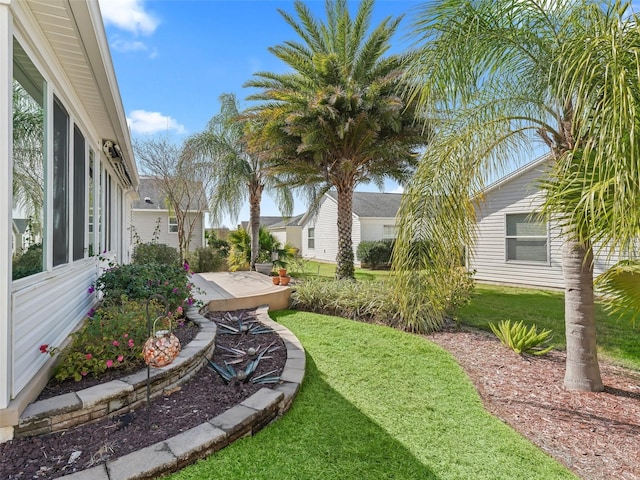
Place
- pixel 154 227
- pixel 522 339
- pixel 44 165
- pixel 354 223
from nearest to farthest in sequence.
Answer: pixel 44 165
pixel 522 339
pixel 154 227
pixel 354 223

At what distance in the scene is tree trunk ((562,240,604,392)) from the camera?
3928mm

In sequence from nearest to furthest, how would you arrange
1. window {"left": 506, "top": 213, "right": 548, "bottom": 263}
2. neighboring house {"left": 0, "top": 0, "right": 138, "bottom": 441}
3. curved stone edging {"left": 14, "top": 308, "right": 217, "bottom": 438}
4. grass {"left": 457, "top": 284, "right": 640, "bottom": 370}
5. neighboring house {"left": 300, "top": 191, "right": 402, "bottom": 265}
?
neighboring house {"left": 0, "top": 0, "right": 138, "bottom": 441}, curved stone edging {"left": 14, "top": 308, "right": 217, "bottom": 438}, grass {"left": 457, "top": 284, "right": 640, "bottom": 370}, window {"left": 506, "top": 213, "right": 548, "bottom": 263}, neighboring house {"left": 300, "top": 191, "right": 402, "bottom": 265}

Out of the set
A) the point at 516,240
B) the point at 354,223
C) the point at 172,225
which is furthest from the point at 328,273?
the point at 172,225

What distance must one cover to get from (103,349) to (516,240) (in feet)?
39.8

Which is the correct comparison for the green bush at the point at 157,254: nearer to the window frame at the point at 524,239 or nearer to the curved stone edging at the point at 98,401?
the curved stone edging at the point at 98,401

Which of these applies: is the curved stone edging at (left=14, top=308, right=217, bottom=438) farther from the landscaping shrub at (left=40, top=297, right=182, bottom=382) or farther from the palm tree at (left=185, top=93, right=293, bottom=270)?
the palm tree at (left=185, top=93, right=293, bottom=270)

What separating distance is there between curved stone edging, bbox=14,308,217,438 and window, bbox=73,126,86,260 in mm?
2034

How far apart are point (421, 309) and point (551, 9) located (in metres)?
4.57

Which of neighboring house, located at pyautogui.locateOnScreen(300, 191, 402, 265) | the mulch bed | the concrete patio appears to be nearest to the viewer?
the mulch bed

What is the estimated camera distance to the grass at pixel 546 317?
5566 mm

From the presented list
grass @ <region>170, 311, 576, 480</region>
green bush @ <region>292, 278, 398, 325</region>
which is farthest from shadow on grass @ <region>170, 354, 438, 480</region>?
green bush @ <region>292, 278, 398, 325</region>

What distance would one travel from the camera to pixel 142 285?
5387 mm

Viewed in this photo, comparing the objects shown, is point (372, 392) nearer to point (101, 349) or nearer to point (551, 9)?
point (101, 349)

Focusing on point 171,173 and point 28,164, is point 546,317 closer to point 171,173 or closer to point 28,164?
point 28,164
